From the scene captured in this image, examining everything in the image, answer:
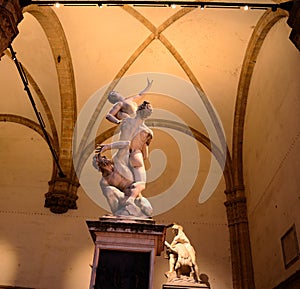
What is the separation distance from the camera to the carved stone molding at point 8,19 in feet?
17.3

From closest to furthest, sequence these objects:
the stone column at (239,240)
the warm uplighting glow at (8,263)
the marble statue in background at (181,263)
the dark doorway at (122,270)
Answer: the dark doorway at (122,270)
the marble statue in background at (181,263)
the stone column at (239,240)
the warm uplighting glow at (8,263)

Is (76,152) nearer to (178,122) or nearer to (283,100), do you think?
(178,122)

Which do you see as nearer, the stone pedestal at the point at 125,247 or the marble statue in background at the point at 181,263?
the stone pedestal at the point at 125,247

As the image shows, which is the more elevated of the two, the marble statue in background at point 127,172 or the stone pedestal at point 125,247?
the marble statue in background at point 127,172

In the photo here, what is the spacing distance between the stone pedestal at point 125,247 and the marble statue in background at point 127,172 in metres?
0.20

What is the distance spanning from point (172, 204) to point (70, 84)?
14.0 ft

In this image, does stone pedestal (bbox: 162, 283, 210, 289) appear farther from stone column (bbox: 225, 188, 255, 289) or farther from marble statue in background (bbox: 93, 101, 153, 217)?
marble statue in background (bbox: 93, 101, 153, 217)

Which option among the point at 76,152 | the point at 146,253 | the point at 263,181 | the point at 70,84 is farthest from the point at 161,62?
the point at 146,253

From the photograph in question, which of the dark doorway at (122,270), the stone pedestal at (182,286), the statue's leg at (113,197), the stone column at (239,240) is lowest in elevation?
the dark doorway at (122,270)

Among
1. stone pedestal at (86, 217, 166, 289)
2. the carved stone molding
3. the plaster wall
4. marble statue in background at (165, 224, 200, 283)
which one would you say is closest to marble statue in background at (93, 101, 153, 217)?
stone pedestal at (86, 217, 166, 289)

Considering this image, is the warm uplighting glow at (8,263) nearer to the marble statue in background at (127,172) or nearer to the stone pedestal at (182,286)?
the stone pedestal at (182,286)

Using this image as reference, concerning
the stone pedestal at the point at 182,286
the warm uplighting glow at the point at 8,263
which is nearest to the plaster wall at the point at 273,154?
the stone pedestal at the point at 182,286

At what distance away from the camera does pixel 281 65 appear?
25.4ft

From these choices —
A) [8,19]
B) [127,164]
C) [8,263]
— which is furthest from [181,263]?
[8,19]
